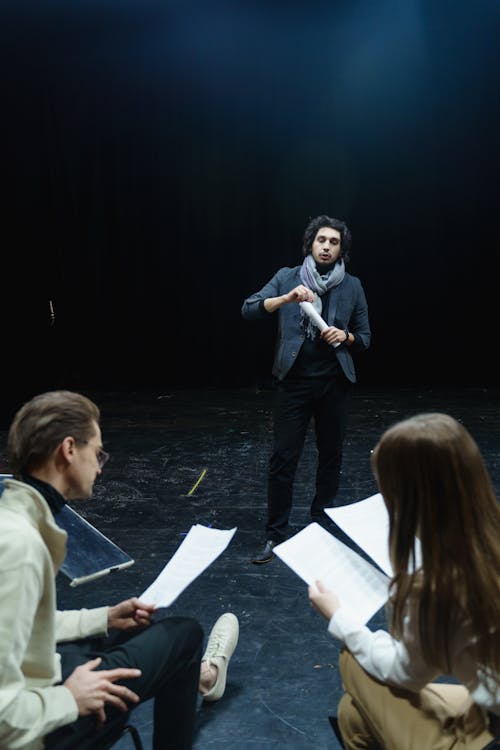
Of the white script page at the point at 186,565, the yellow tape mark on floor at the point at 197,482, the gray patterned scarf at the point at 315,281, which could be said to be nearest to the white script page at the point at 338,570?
the white script page at the point at 186,565

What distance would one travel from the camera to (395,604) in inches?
44.4

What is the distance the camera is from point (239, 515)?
347 centimetres

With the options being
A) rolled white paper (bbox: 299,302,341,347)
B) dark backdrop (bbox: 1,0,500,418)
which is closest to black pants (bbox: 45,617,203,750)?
rolled white paper (bbox: 299,302,341,347)

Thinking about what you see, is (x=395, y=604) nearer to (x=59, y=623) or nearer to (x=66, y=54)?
(x=59, y=623)

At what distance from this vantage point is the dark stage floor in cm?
195

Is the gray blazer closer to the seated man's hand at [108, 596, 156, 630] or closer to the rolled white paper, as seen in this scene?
the rolled white paper

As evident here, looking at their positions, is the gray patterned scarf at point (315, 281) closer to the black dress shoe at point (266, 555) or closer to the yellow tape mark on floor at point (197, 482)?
the black dress shoe at point (266, 555)

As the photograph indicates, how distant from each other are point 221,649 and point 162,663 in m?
0.68

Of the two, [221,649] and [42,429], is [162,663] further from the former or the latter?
[221,649]

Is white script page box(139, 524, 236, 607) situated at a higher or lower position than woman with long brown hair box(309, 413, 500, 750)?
lower

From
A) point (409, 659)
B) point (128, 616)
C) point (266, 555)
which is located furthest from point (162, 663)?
point (266, 555)

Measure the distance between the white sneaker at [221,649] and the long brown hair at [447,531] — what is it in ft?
3.29

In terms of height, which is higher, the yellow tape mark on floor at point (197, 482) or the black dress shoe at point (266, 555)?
the black dress shoe at point (266, 555)

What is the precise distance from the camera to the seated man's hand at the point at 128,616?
4.99 feet
